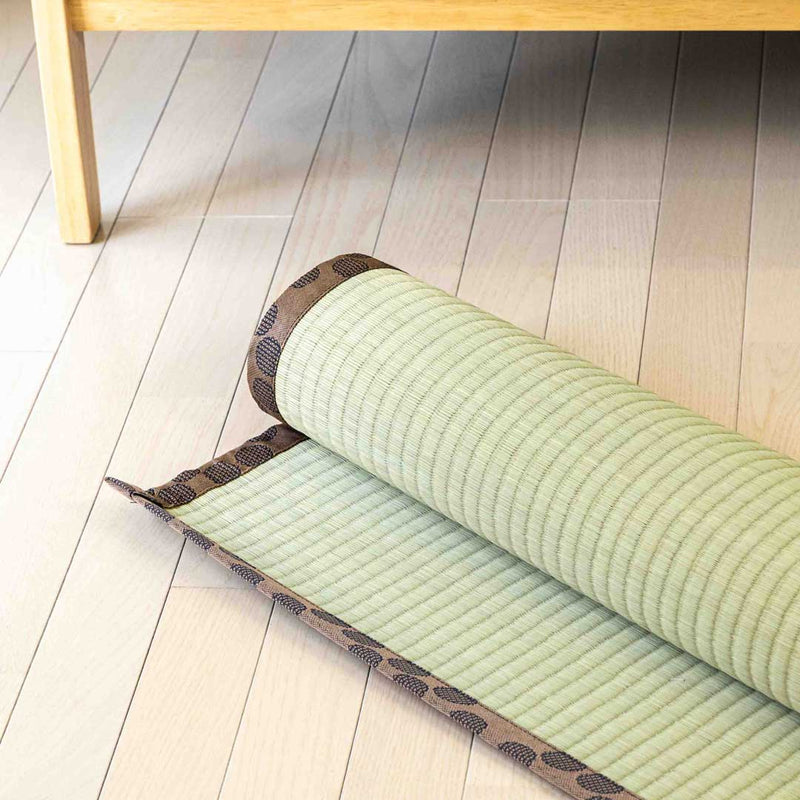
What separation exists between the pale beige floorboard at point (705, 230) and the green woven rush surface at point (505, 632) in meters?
0.36

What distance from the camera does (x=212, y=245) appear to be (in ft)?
6.34

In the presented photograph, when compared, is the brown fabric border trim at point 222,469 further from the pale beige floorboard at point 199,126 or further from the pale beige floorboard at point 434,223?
the pale beige floorboard at point 199,126

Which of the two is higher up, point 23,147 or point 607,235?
point 23,147

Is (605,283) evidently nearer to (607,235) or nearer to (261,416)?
(607,235)

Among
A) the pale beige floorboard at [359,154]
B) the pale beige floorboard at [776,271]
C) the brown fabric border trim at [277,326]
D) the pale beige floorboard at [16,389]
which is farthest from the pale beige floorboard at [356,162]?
the pale beige floorboard at [776,271]

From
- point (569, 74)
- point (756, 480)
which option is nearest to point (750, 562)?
point (756, 480)

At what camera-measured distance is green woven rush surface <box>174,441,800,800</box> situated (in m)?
1.20

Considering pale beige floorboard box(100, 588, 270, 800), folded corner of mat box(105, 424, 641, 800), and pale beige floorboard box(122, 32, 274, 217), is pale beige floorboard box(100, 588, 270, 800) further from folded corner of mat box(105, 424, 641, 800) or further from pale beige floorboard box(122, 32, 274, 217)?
pale beige floorboard box(122, 32, 274, 217)

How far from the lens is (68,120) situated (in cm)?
187

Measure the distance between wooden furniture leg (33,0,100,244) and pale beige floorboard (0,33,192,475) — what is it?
0.13ft

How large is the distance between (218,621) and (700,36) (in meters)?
1.35

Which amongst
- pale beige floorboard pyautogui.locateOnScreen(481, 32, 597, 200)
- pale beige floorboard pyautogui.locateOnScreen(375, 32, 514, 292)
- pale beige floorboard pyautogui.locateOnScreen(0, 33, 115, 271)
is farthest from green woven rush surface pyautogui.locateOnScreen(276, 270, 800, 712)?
pale beige floorboard pyautogui.locateOnScreen(0, 33, 115, 271)

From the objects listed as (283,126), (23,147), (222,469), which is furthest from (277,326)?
(23,147)

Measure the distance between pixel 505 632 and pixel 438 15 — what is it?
0.83 m
